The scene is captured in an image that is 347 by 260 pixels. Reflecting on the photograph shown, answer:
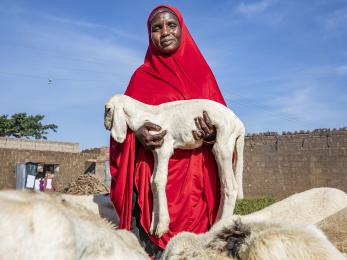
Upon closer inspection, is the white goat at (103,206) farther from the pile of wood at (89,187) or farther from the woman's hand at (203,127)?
the pile of wood at (89,187)

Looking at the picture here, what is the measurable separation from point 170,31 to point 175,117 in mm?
717

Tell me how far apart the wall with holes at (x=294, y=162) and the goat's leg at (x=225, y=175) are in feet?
52.8

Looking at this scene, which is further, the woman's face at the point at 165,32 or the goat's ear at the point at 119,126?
the woman's face at the point at 165,32

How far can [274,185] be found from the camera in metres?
19.6

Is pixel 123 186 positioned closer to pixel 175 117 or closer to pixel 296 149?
pixel 175 117

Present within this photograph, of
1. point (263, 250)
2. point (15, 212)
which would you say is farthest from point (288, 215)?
point (15, 212)

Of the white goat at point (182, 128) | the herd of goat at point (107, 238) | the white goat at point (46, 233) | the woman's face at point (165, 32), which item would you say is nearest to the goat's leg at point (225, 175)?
the white goat at point (182, 128)

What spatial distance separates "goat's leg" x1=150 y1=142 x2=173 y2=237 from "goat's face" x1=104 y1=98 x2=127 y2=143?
0.24 metres

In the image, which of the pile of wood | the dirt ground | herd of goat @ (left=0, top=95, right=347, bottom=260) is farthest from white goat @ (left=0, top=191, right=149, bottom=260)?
the pile of wood

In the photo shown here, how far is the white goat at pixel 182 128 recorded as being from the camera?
275 cm

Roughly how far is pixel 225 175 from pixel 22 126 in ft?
132

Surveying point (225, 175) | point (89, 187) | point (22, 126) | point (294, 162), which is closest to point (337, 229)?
point (225, 175)

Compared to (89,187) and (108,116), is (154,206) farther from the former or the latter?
(89,187)

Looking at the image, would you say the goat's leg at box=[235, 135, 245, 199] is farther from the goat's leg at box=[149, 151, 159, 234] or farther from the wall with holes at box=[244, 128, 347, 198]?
the wall with holes at box=[244, 128, 347, 198]
